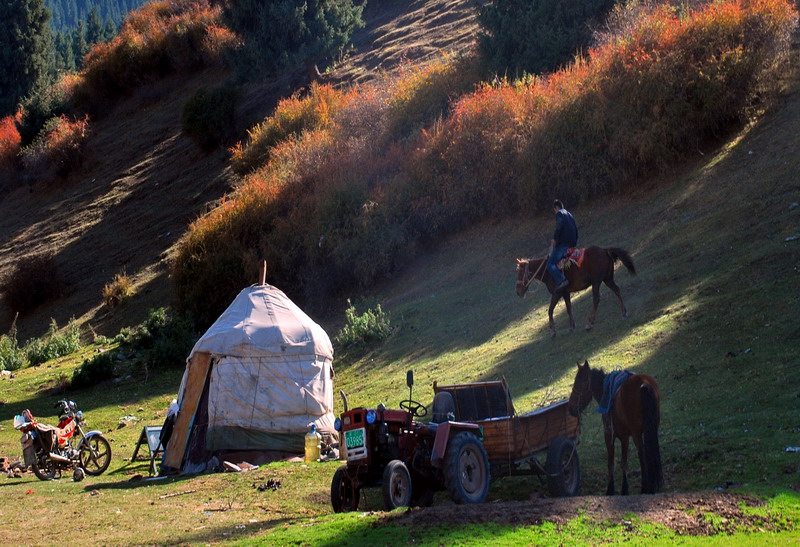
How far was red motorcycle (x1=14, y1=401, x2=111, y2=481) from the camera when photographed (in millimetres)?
15469

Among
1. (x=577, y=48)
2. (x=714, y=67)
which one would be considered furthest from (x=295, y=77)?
(x=714, y=67)

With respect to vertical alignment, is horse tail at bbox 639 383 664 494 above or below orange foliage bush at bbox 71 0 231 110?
below

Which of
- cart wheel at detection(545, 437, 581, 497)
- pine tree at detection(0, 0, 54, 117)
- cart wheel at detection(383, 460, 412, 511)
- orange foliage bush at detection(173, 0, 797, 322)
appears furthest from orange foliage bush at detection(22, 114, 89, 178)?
cart wheel at detection(545, 437, 581, 497)

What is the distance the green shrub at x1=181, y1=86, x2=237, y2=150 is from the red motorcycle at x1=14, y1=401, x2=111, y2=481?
32204mm

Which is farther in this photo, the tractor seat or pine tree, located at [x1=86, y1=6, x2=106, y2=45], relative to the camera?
pine tree, located at [x1=86, y1=6, x2=106, y2=45]

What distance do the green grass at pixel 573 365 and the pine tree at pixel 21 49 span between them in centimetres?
4075

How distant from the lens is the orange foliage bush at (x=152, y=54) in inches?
2297

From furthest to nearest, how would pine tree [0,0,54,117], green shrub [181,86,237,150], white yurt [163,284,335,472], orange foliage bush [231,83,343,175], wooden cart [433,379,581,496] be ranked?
pine tree [0,0,54,117], green shrub [181,86,237,150], orange foliage bush [231,83,343,175], white yurt [163,284,335,472], wooden cart [433,379,581,496]

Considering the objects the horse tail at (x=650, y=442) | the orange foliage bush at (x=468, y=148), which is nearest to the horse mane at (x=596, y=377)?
the horse tail at (x=650, y=442)

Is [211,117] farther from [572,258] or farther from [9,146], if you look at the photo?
[572,258]

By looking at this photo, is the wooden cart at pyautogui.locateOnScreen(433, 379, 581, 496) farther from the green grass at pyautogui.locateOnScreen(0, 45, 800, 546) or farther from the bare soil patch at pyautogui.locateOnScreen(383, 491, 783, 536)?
the bare soil patch at pyautogui.locateOnScreen(383, 491, 783, 536)

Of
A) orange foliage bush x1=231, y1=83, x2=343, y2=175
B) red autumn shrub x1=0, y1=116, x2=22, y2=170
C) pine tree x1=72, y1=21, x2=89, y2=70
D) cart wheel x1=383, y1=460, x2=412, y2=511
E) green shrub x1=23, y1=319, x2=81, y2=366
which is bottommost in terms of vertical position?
green shrub x1=23, y1=319, x2=81, y2=366

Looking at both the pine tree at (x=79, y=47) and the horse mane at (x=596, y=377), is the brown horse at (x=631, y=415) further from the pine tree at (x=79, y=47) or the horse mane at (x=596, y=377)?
the pine tree at (x=79, y=47)

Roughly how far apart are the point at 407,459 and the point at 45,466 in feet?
28.8
